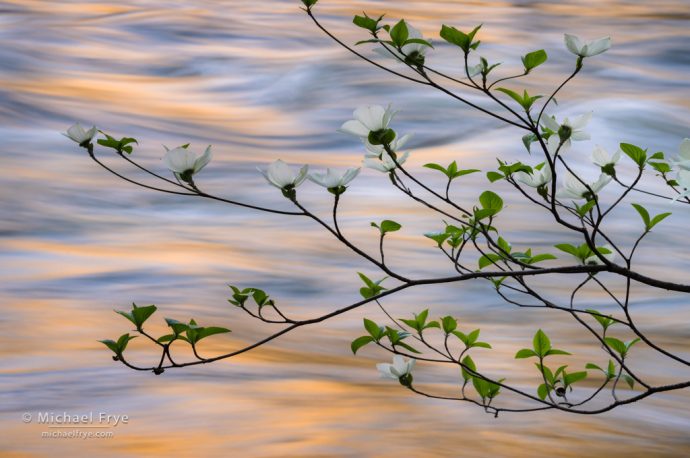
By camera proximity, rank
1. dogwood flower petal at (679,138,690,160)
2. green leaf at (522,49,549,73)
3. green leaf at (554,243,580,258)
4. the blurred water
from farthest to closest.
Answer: the blurred water
green leaf at (554,243,580,258)
green leaf at (522,49,549,73)
dogwood flower petal at (679,138,690,160)

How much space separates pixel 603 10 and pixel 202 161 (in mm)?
4803

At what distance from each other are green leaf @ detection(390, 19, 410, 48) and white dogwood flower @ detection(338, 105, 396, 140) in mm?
63

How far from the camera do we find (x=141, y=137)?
12.8ft

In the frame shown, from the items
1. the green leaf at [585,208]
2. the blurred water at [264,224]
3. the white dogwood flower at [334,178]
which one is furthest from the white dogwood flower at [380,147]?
the blurred water at [264,224]

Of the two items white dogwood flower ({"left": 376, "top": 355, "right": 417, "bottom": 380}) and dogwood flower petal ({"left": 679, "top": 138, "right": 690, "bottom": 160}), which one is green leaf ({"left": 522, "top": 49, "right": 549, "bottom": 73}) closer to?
dogwood flower petal ({"left": 679, "top": 138, "right": 690, "bottom": 160})

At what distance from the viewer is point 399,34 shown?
0.84 metres

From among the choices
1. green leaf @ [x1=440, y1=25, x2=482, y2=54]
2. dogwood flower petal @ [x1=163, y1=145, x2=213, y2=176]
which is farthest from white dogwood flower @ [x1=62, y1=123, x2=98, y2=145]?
green leaf @ [x1=440, y1=25, x2=482, y2=54]

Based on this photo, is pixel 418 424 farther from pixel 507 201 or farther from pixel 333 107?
pixel 333 107

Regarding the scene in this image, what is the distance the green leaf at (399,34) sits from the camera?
84 cm

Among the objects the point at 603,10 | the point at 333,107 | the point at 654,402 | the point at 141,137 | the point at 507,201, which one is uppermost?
the point at 603,10

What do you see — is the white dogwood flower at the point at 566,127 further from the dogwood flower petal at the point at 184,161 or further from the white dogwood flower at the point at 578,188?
the dogwood flower petal at the point at 184,161

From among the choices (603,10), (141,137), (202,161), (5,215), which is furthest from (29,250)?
(603,10)

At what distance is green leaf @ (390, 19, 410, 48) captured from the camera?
33.0 inches

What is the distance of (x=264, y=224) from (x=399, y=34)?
2203mm
